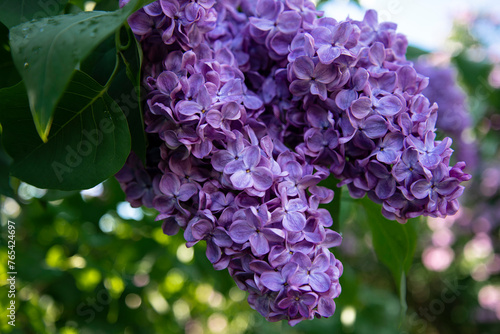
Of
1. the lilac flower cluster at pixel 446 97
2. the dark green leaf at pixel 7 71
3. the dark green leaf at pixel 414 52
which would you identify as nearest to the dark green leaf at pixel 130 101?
the dark green leaf at pixel 7 71

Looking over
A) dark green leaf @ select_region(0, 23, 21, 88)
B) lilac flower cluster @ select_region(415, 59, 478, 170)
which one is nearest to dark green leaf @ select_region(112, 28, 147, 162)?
dark green leaf @ select_region(0, 23, 21, 88)

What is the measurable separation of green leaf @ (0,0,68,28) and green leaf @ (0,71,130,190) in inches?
3.3

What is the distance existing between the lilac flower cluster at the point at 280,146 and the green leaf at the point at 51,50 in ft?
0.35

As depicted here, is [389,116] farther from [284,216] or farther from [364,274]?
[364,274]

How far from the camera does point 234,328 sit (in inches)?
79.4

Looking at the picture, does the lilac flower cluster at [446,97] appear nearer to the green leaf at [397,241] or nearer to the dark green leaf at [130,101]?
the green leaf at [397,241]

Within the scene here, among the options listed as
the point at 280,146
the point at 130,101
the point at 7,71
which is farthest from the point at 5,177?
the point at 280,146

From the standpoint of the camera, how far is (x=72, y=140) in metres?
0.48

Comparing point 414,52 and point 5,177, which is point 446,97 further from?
point 5,177

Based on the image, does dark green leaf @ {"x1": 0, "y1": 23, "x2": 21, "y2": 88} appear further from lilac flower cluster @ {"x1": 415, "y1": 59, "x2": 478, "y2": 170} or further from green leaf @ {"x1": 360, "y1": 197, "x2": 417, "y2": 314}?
lilac flower cluster @ {"x1": 415, "y1": 59, "x2": 478, "y2": 170}

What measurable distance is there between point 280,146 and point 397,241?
28 centimetres

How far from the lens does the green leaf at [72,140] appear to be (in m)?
0.46

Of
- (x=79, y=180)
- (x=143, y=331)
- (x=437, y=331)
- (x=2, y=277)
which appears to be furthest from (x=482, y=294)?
(x=79, y=180)

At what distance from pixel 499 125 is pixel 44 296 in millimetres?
2180
